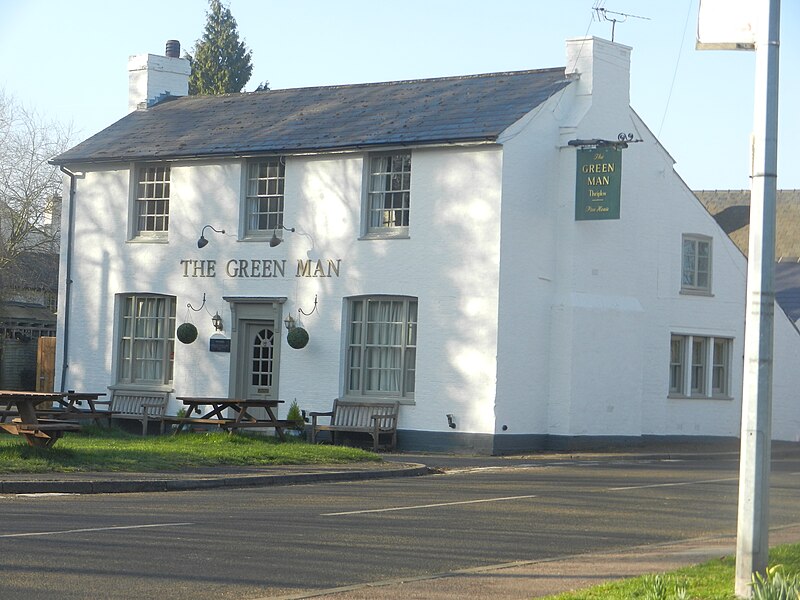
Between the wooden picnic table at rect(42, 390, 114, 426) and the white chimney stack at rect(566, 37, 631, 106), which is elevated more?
the white chimney stack at rect(566, 37, 631, 106)

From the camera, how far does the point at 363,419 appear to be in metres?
26.5

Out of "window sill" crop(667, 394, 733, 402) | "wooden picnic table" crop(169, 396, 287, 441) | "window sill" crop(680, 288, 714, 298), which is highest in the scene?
"window sill" crop(680, 288, 714, 298)

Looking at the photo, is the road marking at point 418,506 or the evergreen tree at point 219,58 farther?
the evergreen tree at point 219,58

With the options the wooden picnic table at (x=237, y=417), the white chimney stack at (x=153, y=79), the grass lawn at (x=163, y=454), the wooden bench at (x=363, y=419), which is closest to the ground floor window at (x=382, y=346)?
the wooden bench at (x=363, y=419)

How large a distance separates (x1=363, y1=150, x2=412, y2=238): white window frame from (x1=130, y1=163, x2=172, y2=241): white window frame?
5.42 m

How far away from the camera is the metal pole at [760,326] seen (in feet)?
27.8

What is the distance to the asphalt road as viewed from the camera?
9695 mm

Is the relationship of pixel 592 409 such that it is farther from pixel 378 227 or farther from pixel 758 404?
pixel 758 404

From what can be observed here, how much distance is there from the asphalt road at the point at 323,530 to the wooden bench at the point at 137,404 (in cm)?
1079

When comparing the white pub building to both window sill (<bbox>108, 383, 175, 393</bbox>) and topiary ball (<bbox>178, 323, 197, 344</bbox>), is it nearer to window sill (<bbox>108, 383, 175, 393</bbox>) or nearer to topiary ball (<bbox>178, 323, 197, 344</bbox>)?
window sill (<bbox>108, 383, 175, 393</bbox>)

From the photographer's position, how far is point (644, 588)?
879 cm

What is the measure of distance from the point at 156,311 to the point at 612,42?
11849mm

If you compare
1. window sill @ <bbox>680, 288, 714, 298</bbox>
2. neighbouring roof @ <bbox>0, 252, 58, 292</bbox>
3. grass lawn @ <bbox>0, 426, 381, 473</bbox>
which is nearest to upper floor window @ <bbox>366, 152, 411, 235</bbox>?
grass lawn @ <bbox>0, 426, 381, 473</bbox>

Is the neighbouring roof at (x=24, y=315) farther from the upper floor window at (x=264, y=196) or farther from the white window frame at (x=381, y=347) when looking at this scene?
the white window frame at (x=381, y=347)
